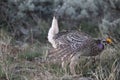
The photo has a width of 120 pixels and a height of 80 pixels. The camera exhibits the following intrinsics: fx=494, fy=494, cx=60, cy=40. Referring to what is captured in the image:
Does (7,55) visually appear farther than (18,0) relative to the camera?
No

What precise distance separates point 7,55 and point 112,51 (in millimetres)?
1427

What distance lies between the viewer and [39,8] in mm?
8492

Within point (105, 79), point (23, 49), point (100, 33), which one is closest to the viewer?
point (105, 79)

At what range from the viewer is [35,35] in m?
8.20

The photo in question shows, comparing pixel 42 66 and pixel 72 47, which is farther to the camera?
pixel 42 66

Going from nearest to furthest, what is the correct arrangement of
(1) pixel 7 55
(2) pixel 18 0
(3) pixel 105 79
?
1. (3) pixel 105 79
2. (1) pixel 7 55
3. (2) pixel 18 0

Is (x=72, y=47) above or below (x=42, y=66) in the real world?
above

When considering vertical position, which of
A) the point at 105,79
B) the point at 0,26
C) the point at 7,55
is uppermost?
the point at 0,26

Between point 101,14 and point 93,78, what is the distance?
2369 millimetres

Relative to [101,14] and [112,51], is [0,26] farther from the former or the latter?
[112,51]

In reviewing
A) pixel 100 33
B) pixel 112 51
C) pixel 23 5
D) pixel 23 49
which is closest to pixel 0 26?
pixel 23 5

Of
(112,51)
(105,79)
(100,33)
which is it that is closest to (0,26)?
(100,33)

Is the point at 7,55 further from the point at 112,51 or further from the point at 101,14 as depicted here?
the point at 101,14

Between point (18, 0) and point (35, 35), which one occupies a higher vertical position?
point (18, 0)
